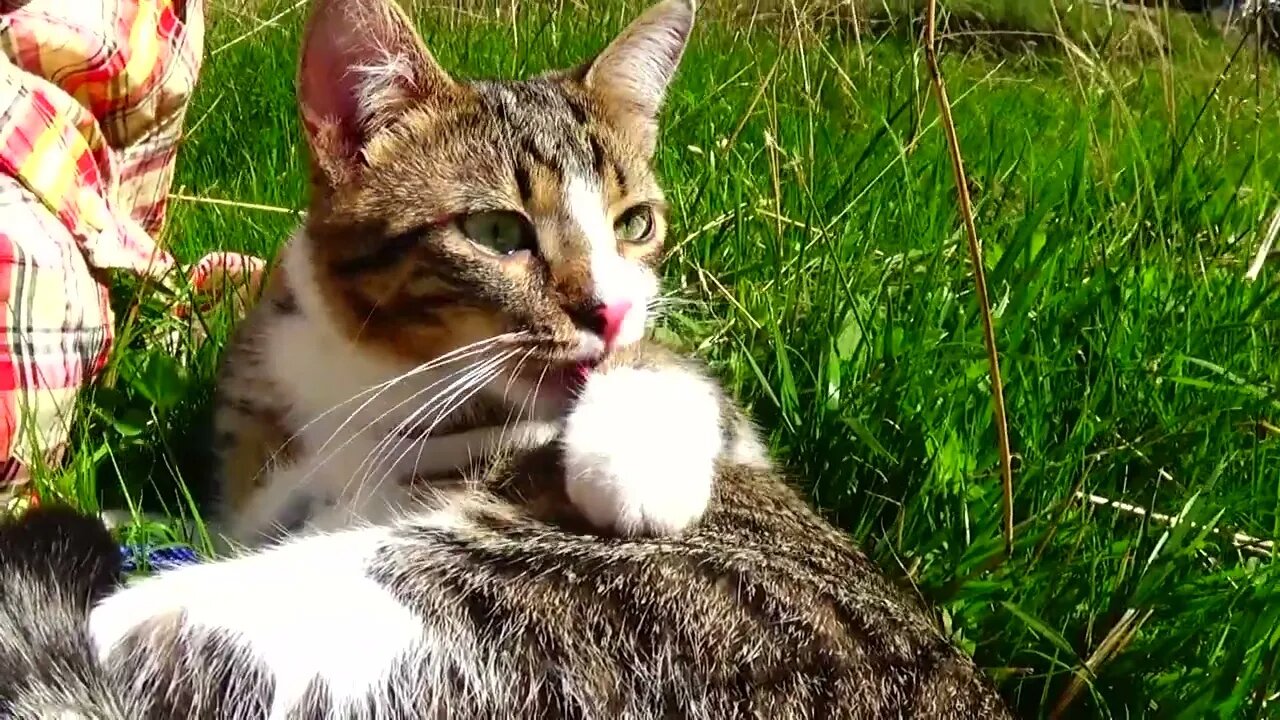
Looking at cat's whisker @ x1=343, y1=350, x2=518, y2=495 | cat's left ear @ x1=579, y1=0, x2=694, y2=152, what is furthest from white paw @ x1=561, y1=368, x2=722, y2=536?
cat's left ear @ x1=579, y1=0, x2=694, y2=152

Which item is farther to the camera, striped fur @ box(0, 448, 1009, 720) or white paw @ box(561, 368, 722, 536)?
white paw @ box(561, 368, 722, 536)

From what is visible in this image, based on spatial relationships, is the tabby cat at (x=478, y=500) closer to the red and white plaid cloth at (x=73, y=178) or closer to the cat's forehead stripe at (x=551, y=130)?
the cat's forehead stripe at (x=551, y=130)

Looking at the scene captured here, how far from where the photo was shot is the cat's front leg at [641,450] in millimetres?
868

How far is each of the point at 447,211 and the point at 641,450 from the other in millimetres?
373

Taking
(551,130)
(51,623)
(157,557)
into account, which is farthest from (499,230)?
(51,623)

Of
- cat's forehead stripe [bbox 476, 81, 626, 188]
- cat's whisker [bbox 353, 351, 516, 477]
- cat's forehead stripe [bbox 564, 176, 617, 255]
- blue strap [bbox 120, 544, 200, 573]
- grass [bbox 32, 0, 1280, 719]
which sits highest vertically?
cat's forehead stripe [bbox 476, 81, 626, 188]

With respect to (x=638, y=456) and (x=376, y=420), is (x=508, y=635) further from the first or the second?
(x=376, y=420)

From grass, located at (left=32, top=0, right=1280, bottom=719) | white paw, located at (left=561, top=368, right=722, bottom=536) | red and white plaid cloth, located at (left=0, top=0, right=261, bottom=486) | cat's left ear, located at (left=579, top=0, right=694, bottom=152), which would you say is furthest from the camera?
cat's left ear, located at (left=579, top=0, right=694, bottom=152)

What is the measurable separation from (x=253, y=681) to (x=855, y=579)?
50 centimetres

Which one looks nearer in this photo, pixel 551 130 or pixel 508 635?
pixel 508 635

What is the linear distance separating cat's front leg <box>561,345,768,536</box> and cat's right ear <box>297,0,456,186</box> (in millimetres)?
381

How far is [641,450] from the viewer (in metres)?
0.88

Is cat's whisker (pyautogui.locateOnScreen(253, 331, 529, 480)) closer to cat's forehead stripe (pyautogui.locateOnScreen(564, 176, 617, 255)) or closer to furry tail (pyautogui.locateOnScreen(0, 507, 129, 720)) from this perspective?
cat's forehead stripe (pyautogui.locateOnScreen(564, 176, 617, 255))

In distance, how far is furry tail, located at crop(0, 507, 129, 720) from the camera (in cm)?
66
